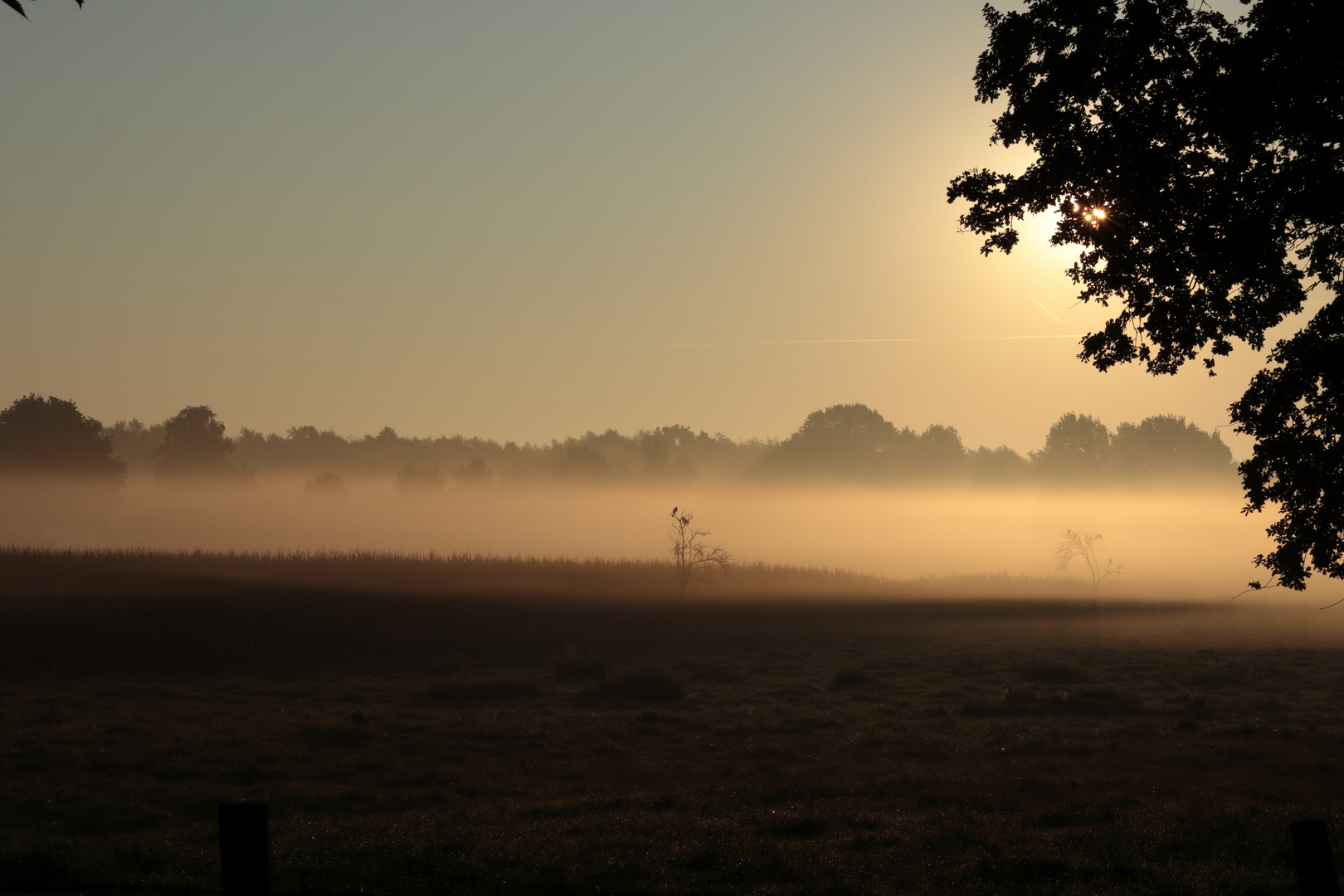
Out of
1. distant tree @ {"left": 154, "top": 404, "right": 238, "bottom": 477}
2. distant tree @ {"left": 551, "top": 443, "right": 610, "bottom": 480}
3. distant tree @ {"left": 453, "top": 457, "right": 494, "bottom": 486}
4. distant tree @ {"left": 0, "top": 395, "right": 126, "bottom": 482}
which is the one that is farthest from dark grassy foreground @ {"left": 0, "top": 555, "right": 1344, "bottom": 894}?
distant tree @ {"left": 453, "top": 457, "right": 494, "bottom": 486}

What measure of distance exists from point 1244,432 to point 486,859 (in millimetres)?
13662

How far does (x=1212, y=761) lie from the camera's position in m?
24.9

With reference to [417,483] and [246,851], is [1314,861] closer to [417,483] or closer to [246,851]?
[246,851]

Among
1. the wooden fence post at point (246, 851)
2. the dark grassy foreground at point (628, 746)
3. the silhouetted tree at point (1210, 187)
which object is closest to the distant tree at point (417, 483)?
the dark grassy foreground at point (628, 746)

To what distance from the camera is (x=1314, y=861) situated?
563cm

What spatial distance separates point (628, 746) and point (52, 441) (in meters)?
109


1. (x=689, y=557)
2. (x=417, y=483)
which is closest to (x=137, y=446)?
(x=417, y=483)

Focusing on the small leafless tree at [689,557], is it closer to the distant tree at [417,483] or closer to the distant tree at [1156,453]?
the distant tree at [417,483]

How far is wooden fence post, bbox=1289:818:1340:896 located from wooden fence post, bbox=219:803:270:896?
5614mm

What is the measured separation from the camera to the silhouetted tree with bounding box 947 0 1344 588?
14.3 meters

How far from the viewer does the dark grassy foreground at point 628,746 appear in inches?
562

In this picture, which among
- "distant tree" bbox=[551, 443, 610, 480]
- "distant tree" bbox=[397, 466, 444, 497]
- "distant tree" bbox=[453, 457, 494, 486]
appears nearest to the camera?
"distant tree" bbox=[397, 466, 444, 497]

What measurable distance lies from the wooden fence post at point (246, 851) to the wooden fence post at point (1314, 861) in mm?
5614

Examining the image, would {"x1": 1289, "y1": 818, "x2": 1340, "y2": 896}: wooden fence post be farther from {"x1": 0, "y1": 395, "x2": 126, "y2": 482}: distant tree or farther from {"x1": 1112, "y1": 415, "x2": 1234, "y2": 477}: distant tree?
→ {"x1": 1112, "y1": 415, "x2": 1234, "y2": 477}: distant tree
